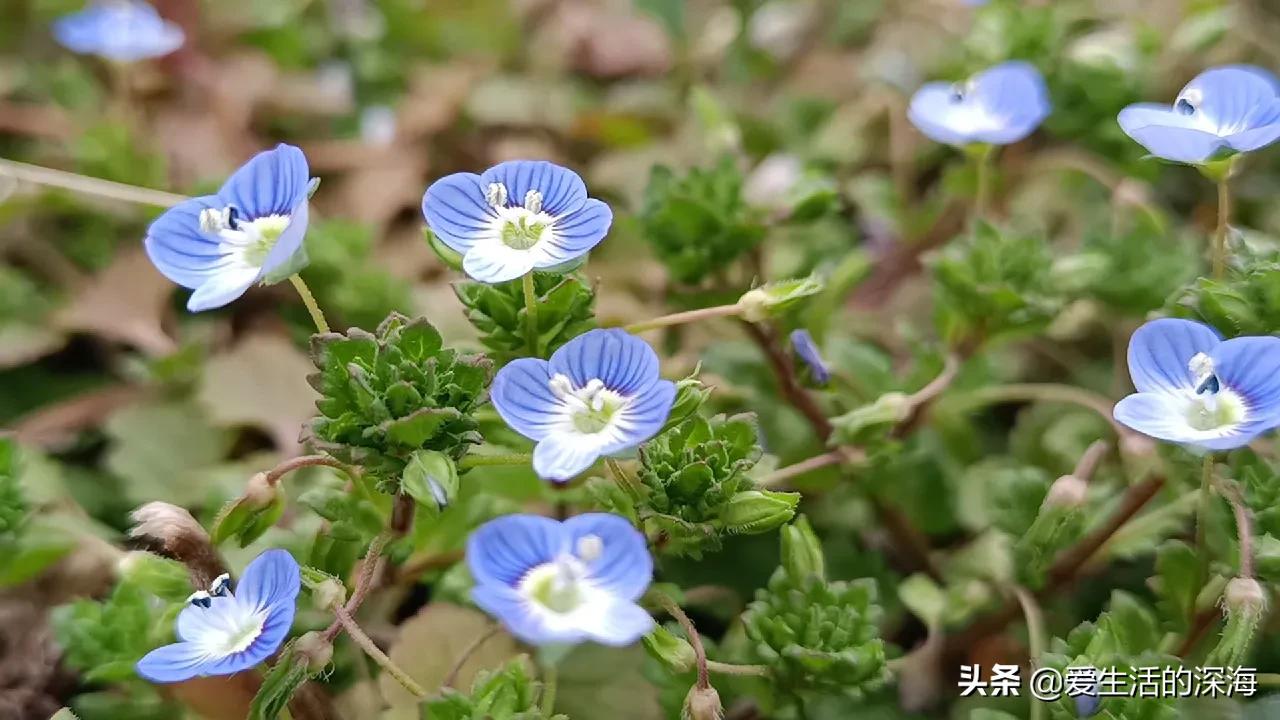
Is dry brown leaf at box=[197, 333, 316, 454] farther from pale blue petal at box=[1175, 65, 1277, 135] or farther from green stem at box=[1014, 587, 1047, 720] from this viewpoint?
pale blue petal at box=[1175, 65, 1277, 135]

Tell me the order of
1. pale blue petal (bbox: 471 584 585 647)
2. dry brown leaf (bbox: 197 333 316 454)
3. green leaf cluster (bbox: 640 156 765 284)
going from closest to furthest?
pale blue petal (bbox: 471 584 585 647)
green leaf cluster (bbox: 640 156 765 284)
dry brown leaf (bbox: 197 333 316 454)

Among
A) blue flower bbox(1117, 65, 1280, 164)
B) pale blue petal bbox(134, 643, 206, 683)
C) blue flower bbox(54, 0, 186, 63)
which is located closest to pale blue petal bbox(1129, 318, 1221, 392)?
blue flower bbox(1117, 65, 1280, 164)

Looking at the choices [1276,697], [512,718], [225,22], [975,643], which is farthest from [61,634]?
[225,22]

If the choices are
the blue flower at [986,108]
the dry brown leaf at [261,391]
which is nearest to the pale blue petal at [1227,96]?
the blue flower at [986,108]

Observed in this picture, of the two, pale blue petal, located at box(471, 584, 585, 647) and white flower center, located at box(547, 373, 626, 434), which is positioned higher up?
white flower center, located at box(547, 373, 626, 434)

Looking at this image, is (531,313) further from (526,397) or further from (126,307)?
(126,307)

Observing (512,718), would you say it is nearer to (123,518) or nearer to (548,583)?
(548,583)
